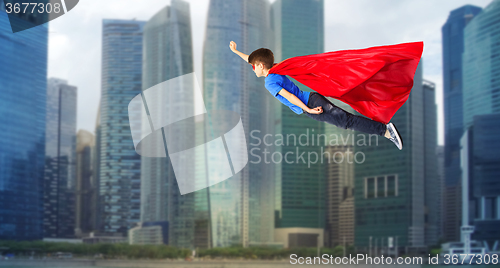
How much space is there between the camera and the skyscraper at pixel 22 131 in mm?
87062

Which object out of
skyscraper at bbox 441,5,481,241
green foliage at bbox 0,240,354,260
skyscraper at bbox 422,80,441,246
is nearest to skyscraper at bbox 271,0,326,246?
green foliage at bbox 0,240,354,260

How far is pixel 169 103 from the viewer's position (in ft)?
347

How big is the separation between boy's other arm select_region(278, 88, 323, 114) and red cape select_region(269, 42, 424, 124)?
30 cm

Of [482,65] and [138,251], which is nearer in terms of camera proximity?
[138,251]

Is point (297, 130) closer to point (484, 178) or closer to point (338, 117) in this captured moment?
point (484, 178)

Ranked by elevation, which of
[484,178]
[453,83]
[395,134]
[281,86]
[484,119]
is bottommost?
[484,178]

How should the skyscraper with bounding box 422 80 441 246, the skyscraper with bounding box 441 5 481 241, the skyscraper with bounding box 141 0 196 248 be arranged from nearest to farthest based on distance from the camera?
the skyscraper with bounding box 141 0 196 248, the skyscraper with bounding box 422 80 441 246, the skyscraper with bounding box 441 5 481 241

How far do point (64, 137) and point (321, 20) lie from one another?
5806 centimetres

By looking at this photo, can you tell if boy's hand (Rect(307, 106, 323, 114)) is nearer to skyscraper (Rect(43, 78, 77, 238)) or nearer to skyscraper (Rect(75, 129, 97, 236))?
skyscraper (Rect(75, 129, 97, 236))

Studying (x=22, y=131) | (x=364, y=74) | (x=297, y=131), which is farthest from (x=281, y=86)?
(x=297, y=131)

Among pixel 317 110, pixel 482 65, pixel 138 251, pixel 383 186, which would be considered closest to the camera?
pixel 317 110

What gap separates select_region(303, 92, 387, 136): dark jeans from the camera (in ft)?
21.1

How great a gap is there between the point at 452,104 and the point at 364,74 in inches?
4464

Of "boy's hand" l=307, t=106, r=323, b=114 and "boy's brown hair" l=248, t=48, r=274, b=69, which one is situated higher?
"boy's brown hair" l=248, t=48, r=274, b=69
